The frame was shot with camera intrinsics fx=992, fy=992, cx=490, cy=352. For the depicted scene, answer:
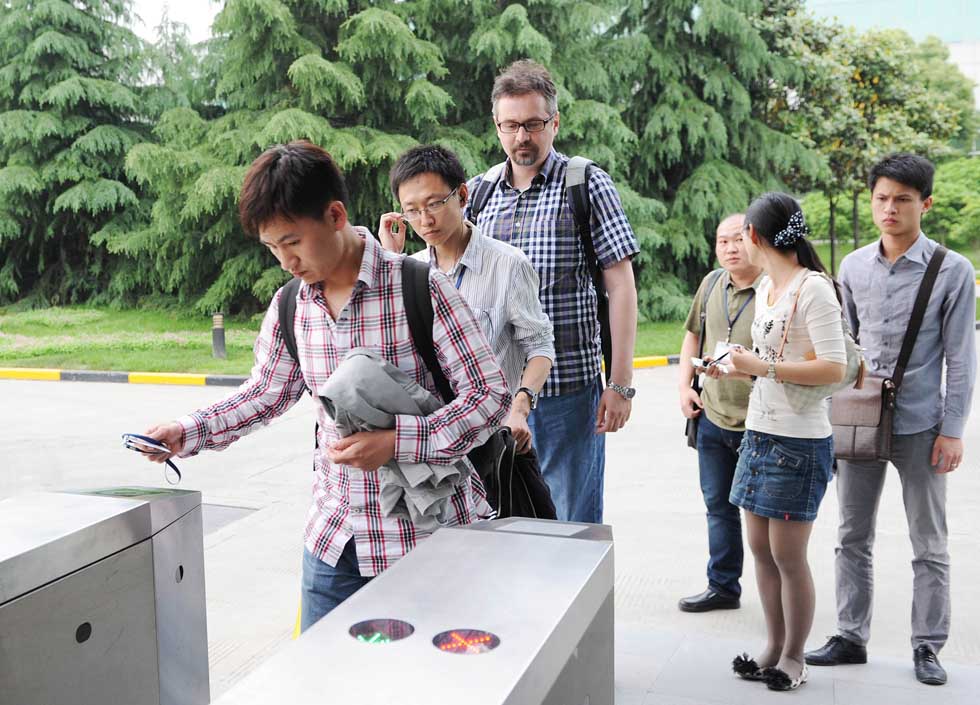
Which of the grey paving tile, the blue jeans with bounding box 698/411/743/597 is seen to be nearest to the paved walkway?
the grey paving tile

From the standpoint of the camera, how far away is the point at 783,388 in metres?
2.93

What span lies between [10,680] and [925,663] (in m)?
2.78

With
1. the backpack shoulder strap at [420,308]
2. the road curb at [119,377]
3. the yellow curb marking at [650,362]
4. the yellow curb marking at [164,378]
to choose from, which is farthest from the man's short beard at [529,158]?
the yellow curb marking at [650,362]

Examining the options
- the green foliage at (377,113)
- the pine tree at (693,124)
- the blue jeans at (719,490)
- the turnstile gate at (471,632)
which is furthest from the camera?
the pine tree at (693,124)

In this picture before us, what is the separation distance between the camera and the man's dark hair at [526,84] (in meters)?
2.87

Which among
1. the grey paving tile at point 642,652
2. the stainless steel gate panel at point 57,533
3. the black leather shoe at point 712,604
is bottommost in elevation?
the grey paving tile at point 642,652

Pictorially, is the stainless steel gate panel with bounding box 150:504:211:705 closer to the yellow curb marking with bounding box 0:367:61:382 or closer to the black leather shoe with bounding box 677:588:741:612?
the black leather shoe with bounding box 677:588:741:612

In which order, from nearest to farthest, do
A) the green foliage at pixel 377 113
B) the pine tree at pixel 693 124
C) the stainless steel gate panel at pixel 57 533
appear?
the stainless steel gate panel at pixel 57 533 → the green foliage at pixel 377 113 → the pine tree at pixel 693 124

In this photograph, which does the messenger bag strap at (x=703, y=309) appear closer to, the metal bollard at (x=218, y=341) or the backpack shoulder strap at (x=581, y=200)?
the backpack shoulder strap at (x=581, y=200)

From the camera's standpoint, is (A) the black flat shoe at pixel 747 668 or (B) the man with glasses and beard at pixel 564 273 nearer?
(B) the man with glasses and beard at pixel 564 273

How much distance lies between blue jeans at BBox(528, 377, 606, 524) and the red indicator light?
1.76 metres

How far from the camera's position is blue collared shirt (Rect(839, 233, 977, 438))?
314 cm

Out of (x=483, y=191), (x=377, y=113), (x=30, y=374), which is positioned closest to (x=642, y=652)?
(x=483, y=191)

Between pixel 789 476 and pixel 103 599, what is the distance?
190 centimetres
